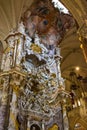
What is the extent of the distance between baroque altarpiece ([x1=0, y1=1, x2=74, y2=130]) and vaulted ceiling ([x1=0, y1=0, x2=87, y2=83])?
61 centimetres

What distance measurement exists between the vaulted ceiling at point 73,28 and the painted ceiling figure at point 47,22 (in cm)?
54

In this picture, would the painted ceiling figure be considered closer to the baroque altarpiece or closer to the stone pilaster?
the baroque altarpiece

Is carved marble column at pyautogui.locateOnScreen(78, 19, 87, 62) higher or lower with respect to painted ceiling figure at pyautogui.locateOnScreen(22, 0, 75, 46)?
lower

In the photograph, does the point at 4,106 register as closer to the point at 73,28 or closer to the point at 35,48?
the point at 35,48

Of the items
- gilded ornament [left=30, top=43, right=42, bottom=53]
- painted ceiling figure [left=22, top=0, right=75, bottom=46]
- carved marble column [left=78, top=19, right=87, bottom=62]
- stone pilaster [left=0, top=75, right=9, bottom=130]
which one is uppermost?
painted ceiling figure [left=22, top=0, right=75, bottom=46]

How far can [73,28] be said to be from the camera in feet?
45.4

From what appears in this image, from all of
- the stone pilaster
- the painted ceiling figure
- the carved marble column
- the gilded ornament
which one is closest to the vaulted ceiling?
the carved marble column

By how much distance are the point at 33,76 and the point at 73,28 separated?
18.2 ft

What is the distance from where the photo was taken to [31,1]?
12.3 m

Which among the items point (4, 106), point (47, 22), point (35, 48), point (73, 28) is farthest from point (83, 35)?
point (73, 28)

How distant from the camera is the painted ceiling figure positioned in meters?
12.4

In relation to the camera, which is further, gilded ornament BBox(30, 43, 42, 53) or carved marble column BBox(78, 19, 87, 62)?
gilded ornament BBox(30, 43, 42, 53)

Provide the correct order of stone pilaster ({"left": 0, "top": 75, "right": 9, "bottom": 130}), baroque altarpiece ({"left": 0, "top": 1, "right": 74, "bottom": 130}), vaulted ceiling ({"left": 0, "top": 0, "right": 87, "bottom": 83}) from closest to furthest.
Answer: vaulted ceiling ({"left": 0, "top": 0, "right": 87, "bottom": 83})
stone pilaster ({"left": 0, "top": 75, "right": 9, "bottom": 130})
baroque altarpiece ({"left": 0, "top": 1, "right": 74, "bottom": 130})

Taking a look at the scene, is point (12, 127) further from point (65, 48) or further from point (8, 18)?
point (65, 48)
